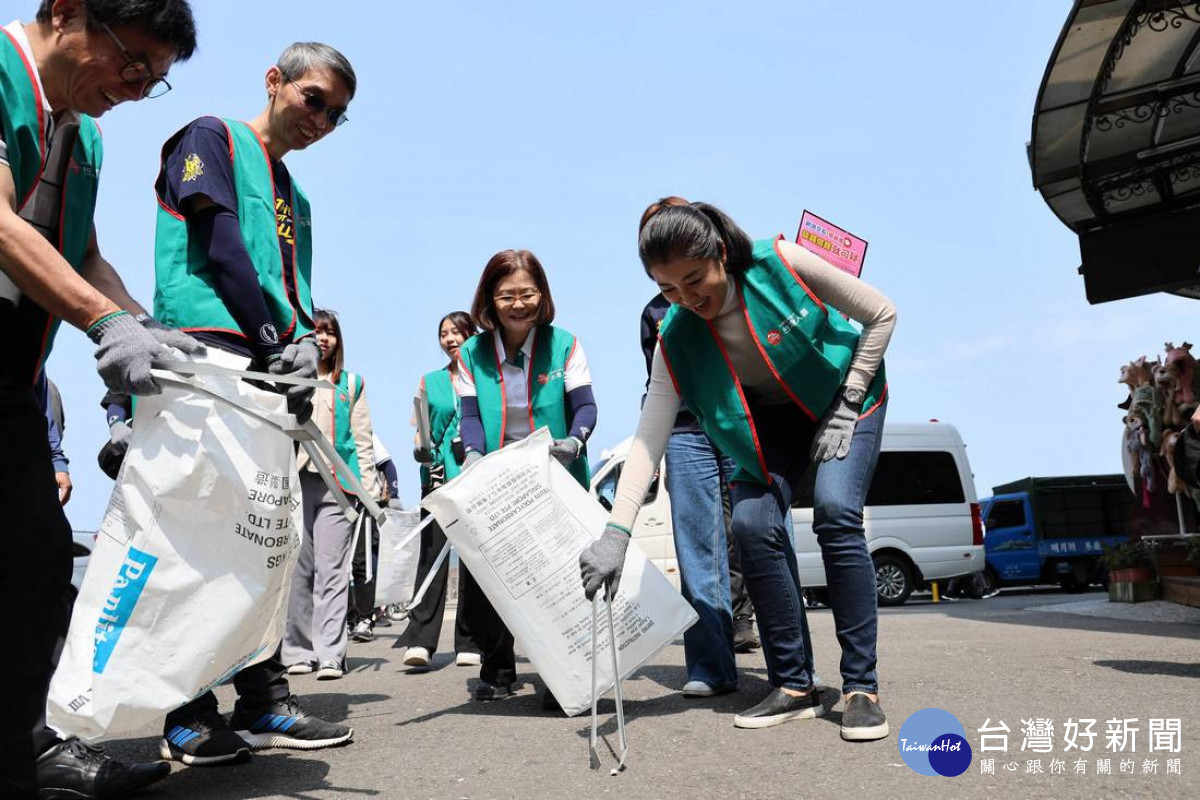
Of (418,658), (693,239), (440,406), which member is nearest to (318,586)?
Result: (418,658)

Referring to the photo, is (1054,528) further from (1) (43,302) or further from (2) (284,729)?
(1) (43,302)

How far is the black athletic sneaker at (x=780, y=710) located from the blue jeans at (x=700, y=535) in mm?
713

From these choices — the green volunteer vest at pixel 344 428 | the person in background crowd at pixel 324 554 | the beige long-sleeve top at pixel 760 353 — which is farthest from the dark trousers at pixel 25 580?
the green volunteer vest at pixel 344 428

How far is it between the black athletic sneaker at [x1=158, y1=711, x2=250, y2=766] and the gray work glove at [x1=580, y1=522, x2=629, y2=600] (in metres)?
1.08

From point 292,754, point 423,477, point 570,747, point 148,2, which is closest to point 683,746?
point 570,747

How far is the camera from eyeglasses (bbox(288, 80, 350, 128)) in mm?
3334

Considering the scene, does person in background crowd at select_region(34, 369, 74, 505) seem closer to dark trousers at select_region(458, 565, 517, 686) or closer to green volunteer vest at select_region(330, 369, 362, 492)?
green volunteer vest at select_region(330, 369, 362, 492)

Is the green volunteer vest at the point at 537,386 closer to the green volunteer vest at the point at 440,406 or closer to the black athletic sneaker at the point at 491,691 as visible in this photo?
the black athletic sneaker at the point at 491,691

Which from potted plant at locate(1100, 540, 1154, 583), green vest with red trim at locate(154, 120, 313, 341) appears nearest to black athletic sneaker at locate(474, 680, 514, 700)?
green vest with red trim at locate(154, 120, 313, 341)

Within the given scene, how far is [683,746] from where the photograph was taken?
10.3ft

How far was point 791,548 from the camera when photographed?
3.86 metres

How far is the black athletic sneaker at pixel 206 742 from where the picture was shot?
9.77ft

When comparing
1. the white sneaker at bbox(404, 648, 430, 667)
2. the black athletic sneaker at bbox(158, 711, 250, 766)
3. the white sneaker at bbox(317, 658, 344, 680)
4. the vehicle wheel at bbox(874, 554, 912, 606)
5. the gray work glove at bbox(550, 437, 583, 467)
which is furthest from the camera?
the vehicle wheel at bbox(874, 554, 912, 606)

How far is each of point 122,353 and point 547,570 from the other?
5.58 feet
